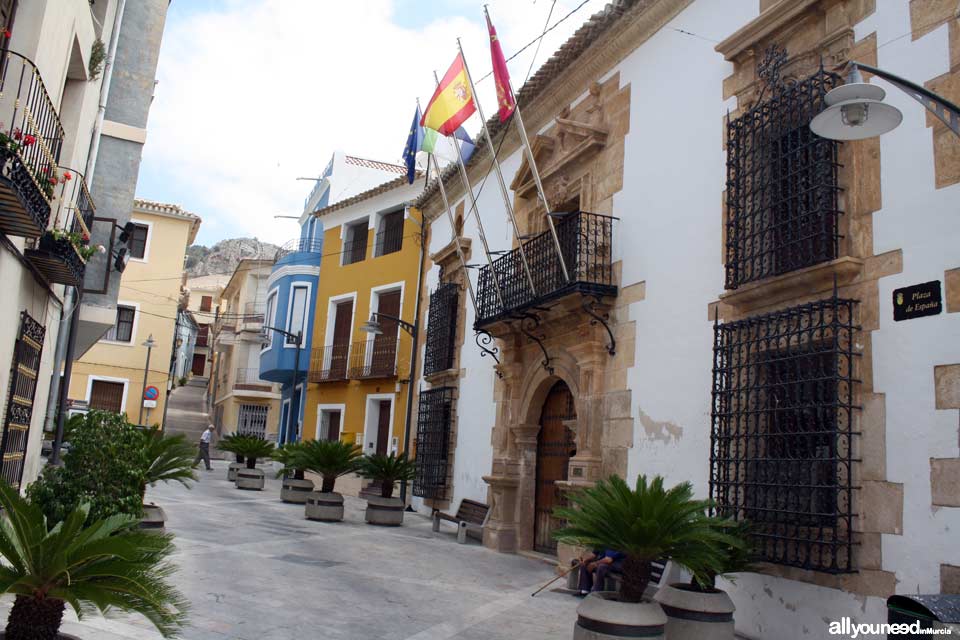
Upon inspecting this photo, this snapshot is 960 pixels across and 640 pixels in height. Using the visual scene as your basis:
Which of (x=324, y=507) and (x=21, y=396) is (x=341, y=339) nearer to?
(x=324, y=507)

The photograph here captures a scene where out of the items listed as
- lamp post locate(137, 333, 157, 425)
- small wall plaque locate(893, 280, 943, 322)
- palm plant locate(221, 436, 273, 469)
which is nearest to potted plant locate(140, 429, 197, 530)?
small wall plaque locate(893, 280, 943, 322)

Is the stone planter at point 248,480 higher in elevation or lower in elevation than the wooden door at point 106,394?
lower

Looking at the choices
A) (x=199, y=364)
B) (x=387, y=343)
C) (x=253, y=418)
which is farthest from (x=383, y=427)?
(x=199, y=364)

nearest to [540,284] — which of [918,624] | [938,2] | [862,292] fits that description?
[862,292]

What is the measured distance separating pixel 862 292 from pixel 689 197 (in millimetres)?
2416

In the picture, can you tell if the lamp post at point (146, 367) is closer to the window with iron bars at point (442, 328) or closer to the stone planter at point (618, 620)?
the window with iron bars at point (442, 328)

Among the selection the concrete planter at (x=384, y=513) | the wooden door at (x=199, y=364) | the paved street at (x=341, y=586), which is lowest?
the paved street at (x=341, y=586)

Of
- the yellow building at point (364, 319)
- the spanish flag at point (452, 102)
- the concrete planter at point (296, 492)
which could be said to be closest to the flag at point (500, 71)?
the spanish flag at point (452, 102)

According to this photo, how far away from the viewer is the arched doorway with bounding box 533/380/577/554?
10250 mm

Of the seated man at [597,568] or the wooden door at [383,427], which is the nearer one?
the seated man at [597,568]

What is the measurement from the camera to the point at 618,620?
4805 millimetres

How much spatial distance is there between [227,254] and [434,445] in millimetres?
59468

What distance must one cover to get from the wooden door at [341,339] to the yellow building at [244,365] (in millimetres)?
10445

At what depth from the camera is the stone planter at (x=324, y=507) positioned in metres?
12.7
